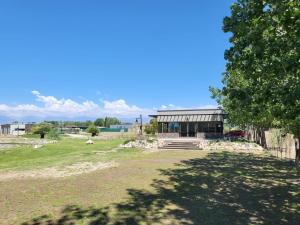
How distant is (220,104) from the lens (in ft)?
121

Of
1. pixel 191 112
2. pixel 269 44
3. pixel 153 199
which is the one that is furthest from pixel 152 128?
pixel 269 44

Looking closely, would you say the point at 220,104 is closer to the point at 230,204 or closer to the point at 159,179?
the point at 159,179

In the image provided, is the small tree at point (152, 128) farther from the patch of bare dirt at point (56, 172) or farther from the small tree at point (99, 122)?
the small tree at point (99, 122)

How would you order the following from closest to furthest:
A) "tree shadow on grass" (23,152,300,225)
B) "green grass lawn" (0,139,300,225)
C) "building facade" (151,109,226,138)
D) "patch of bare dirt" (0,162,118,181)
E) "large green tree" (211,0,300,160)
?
"large green tree" (211,0,300,160) → "tree shadow on grass" (23,152,300,225) → "green grass lawn" (0,139,300,225) → "patch of bare dirt" (0,162,118,181) → "building facade" (151,109,226,138)

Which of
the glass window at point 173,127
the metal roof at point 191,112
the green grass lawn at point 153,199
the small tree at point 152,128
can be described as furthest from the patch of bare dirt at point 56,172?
the small tree at point 152,128

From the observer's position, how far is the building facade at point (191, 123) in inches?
1592

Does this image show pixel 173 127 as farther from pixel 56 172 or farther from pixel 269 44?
pixel 269 44

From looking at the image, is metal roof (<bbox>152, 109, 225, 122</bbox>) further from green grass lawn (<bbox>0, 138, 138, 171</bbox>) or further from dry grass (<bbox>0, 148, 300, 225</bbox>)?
dry grass (<bbox>0, 148, 300, 225</bbox>)

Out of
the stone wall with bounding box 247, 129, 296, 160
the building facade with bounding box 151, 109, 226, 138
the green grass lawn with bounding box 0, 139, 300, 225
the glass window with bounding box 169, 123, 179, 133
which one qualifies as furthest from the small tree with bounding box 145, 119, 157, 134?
the green grass lawn with bounding box 0, 139, 300, 225

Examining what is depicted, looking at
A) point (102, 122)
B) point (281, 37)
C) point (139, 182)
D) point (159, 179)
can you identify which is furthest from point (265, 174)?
point (102, 122)

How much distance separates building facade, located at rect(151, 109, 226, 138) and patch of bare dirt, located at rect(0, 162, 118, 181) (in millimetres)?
24730

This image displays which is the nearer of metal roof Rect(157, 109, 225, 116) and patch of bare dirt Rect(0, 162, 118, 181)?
patch of bare dirt Rect(0, 162, 118, 181)

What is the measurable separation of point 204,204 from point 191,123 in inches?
1344

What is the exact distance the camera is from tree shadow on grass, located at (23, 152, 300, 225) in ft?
25.4
